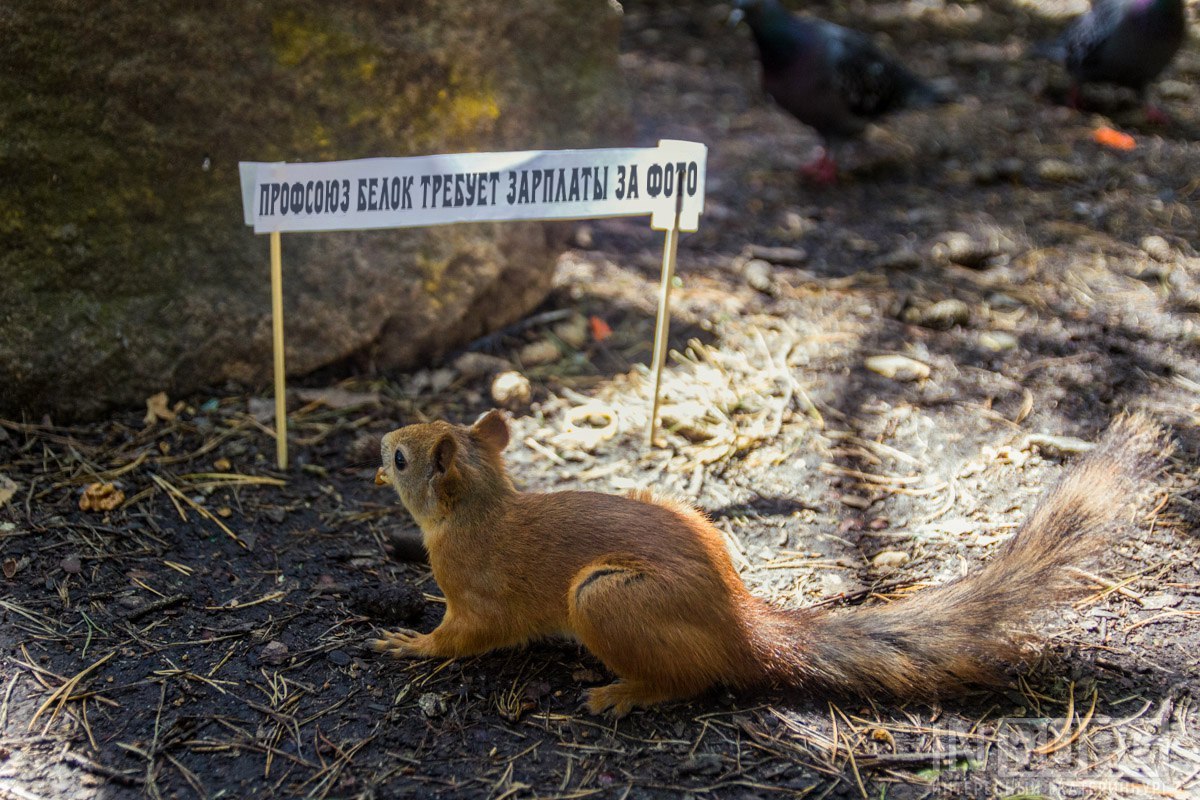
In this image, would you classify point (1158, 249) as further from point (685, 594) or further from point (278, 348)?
point (278, 348)

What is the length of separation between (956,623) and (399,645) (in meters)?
1.48

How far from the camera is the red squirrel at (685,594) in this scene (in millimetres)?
2434

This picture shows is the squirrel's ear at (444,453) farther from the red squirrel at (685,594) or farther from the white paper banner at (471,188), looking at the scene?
the white paper banner at (471,188)

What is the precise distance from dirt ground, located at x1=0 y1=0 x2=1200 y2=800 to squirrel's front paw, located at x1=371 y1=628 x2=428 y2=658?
54mm

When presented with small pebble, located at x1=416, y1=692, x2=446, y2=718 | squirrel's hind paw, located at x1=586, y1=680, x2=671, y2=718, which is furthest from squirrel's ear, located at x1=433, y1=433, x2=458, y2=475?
squirrel's hind paw, located at x1=586, y1=680, x2=671, y2=718

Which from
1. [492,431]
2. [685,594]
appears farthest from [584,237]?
[685,594]

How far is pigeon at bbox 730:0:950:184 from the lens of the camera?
639cm

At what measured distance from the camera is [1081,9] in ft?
30.4

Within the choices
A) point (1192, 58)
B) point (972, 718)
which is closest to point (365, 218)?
point (972, 718)

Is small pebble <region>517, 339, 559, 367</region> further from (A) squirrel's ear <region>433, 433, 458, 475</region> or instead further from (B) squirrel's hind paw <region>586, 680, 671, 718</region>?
(B) squirrel's hind paw <region>586, 680, 671, 718</region>

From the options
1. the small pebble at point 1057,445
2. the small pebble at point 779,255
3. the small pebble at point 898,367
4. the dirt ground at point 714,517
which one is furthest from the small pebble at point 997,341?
the small pebble at point 779,255

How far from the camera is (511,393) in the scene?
4.00 m

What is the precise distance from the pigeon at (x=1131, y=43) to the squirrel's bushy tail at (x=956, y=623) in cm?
536

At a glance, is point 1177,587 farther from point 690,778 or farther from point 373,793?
point 373,793
